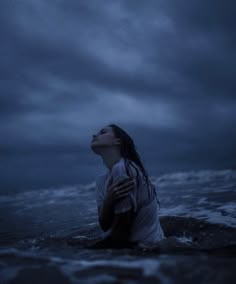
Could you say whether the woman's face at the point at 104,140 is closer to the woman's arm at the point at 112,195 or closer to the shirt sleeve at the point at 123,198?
the shirt sleeve at the point at 123,198

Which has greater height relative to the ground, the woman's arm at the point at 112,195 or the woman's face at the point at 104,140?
the woman's face at the point at 104,140

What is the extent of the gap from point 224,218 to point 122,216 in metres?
4.14

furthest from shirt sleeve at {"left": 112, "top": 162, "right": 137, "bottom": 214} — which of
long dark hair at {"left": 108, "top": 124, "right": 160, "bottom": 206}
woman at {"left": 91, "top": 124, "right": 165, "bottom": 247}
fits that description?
long dark hair at {"left": 108, "top": 124, "right": 160, "bottom": 206}

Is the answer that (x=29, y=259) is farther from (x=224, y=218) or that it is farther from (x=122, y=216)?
(x=224, y=218)

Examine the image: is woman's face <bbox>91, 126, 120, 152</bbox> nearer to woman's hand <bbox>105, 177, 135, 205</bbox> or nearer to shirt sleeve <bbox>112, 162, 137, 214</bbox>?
shirt sleeve <bbox>112, 162, 137, 214</bbox>

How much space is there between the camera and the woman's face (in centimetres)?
452

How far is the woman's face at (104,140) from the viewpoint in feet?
14.8

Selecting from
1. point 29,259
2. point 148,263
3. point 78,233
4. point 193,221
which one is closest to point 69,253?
point 29,259

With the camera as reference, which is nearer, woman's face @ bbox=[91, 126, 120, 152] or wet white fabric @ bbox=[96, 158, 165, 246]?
wet white fabric @ bbox=[96, 158, 165, 246]

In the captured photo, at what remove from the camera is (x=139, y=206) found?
4113 millimetres

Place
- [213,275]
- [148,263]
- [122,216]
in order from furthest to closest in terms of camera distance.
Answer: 1. [122,216]
2. [148,263]
3. [213,275]

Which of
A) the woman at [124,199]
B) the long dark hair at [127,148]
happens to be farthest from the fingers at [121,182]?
the long dark hair at [127,148]

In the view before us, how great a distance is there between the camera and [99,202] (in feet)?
A: 14.8

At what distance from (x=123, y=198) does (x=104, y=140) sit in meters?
1.04
